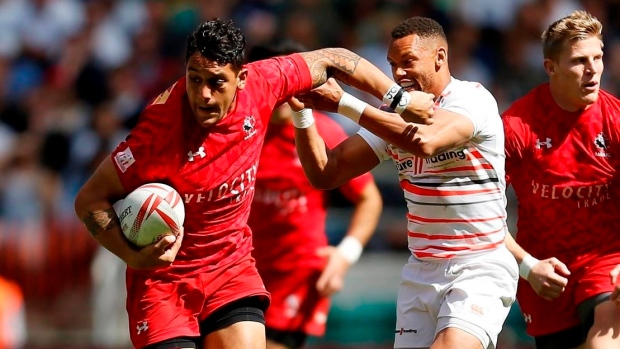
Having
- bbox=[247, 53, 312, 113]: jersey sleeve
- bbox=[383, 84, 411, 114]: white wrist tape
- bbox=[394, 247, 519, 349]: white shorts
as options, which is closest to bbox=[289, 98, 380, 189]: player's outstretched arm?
bbox=[247, 53, 312, 113]: jersey sleeve

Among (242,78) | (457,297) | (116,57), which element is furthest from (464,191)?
(116,57)

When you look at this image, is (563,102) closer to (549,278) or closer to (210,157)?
(549,278)

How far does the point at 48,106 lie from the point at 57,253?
251cm

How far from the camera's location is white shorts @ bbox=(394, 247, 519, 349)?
21.7 ft

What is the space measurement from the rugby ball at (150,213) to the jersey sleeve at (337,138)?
8.58ft

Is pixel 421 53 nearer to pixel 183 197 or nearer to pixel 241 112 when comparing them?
Answer: pixel 241 112

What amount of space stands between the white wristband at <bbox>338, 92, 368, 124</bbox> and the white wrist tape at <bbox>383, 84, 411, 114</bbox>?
150 mm

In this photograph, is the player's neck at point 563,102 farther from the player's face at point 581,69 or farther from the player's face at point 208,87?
the player's face at point 208,87

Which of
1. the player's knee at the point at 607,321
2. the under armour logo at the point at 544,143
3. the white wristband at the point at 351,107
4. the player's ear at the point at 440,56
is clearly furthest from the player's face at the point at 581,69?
the white wristband at the point at 351,107

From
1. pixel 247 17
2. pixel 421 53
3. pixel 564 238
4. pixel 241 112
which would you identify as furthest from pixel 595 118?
pixel 247 17

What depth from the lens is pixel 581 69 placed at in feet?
23.9

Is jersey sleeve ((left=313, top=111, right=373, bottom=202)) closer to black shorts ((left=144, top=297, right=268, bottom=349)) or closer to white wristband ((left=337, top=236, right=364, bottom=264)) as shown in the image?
white wristband ((left=337, top=236, right=364, bottom=264))

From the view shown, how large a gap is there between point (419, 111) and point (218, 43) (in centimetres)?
120

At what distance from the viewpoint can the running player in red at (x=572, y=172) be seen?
7.28 metres
